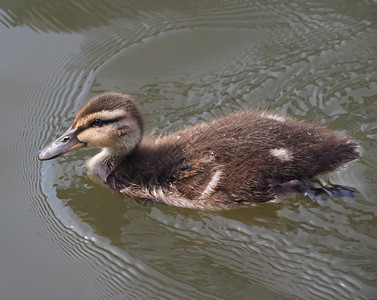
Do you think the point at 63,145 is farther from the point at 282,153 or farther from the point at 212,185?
the point at 282,153

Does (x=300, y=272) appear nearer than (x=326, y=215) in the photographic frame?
Yes

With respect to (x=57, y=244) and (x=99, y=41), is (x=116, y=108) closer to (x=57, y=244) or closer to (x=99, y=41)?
(x=57, y=244)

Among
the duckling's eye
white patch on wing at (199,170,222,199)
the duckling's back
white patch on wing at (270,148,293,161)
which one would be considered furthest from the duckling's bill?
white patch on wing at (270,148,293,161)

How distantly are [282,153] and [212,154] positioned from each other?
0.40 metres

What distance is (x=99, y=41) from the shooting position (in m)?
5.03

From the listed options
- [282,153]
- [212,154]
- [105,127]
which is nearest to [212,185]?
[212,154]

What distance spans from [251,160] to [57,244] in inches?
48.8

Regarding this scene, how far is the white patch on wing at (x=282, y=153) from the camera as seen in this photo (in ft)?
11.9

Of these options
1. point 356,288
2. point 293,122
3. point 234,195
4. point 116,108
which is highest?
point 116,108

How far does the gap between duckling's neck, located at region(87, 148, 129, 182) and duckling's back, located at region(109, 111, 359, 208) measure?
0.18 metres

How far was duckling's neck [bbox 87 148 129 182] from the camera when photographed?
398 centimetres

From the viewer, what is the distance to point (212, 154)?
3670 millimetres

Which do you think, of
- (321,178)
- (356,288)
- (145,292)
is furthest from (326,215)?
(145,292)

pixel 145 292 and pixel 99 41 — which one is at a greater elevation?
pixel 99 41
